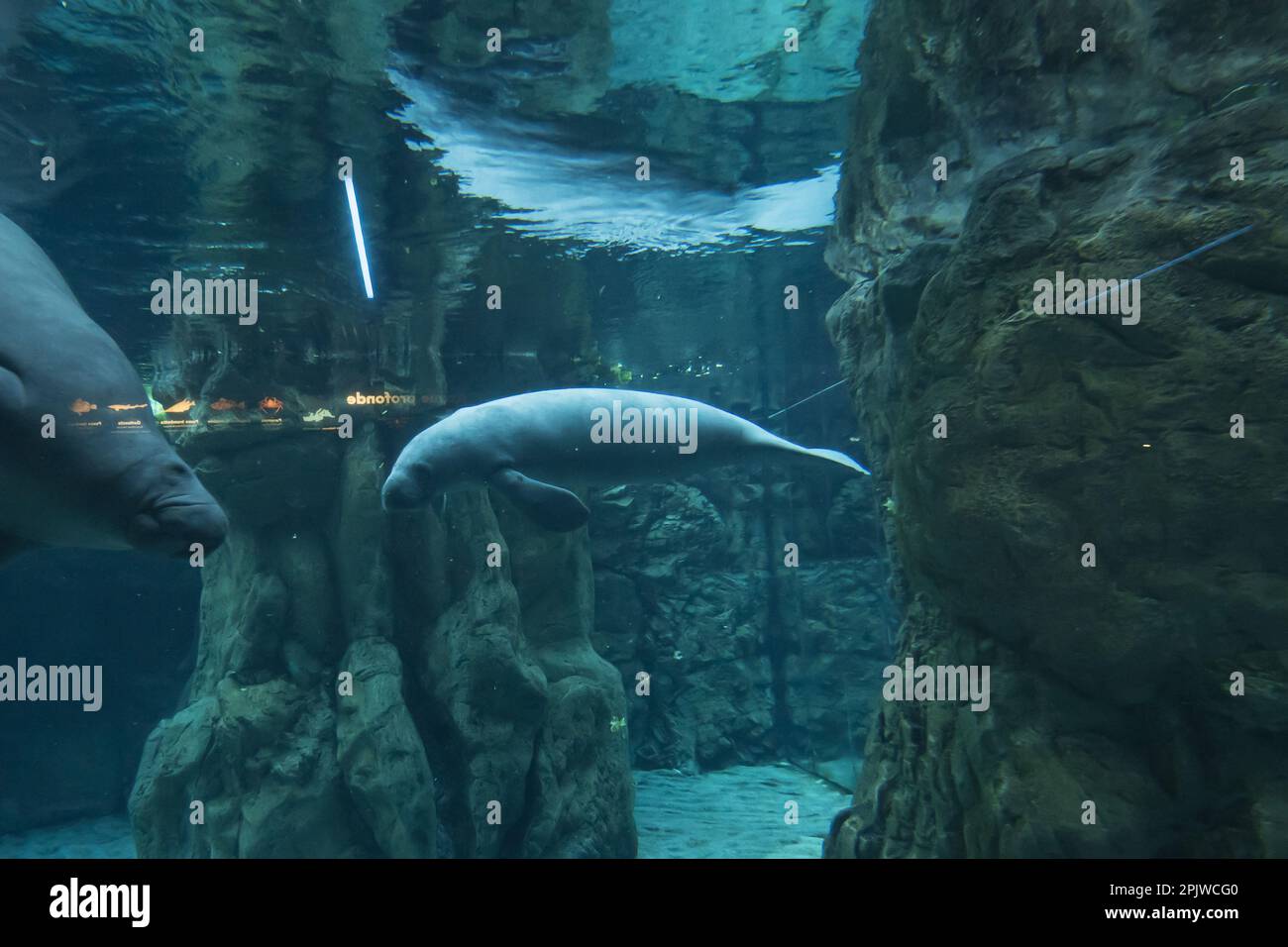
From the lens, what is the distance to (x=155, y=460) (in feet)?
11.5

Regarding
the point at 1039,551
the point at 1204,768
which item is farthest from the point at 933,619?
the point at 1204,768

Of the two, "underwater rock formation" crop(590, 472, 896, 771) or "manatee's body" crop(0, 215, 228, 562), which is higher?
"manatee's body" crop(0, 215, 228, 562)

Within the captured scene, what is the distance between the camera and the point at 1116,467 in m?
4.20

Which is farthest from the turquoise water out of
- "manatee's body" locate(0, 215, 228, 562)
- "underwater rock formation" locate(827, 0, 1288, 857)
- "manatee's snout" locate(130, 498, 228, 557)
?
"underwater rock formation" locate(827, 0, 1288, 857)

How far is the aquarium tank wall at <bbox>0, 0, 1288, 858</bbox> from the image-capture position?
158 inches

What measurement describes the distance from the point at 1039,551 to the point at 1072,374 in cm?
100

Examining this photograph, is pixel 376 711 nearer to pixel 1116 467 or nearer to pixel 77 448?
pixel 77 448

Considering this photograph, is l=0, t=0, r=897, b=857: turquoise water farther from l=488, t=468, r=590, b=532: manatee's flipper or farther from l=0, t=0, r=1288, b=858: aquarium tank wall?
l=488, t=468, r=590, b=532: manatee's flipper

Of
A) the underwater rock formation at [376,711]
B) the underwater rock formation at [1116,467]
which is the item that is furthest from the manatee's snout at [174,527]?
the underwater rock formation at [376,711]

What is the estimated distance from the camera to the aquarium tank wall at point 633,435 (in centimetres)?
402

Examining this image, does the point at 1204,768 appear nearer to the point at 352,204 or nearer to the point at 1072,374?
the point at 1072,374

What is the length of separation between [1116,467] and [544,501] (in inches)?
166

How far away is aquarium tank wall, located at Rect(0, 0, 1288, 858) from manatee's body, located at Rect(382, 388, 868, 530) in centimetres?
5

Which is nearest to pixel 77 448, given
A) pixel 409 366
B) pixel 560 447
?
pixel 560 447
